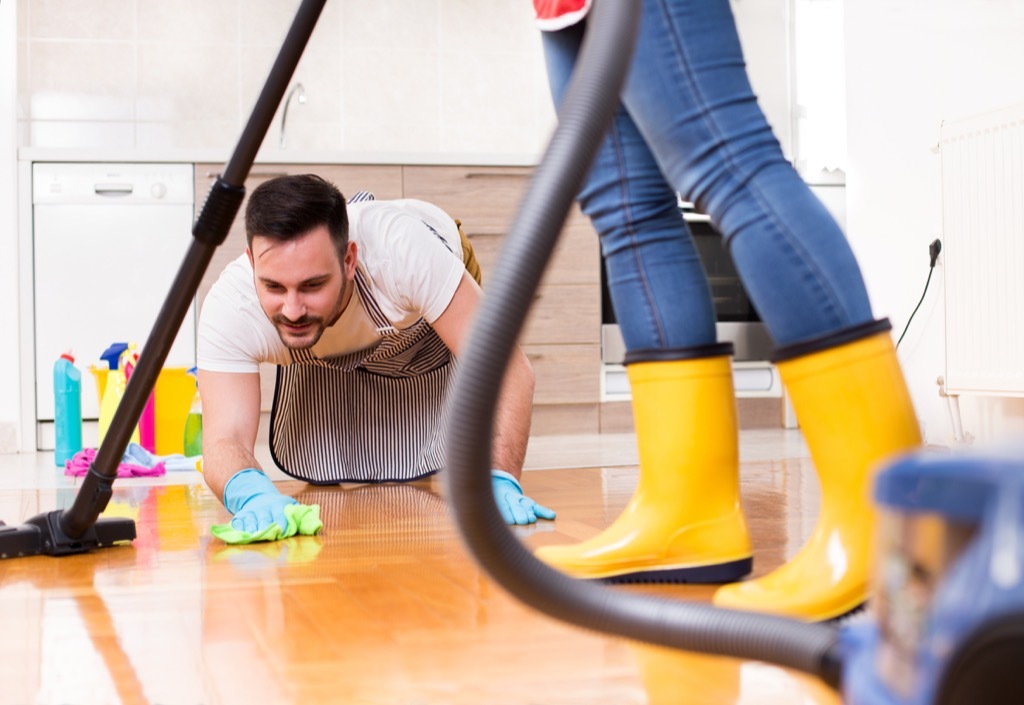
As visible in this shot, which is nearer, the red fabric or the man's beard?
the red fabric

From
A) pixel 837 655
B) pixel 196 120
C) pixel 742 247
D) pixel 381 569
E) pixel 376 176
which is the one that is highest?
pixel 196 120

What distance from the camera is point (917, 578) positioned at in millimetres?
214

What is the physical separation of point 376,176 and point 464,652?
312 centimetres

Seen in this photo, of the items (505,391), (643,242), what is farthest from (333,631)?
(505,391)

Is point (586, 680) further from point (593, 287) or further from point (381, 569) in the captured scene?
point (593, 287)

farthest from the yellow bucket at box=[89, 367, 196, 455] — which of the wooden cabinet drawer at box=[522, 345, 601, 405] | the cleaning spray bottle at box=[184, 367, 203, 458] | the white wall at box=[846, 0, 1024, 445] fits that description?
the white wall at box=[846, 0, 1024, 445]

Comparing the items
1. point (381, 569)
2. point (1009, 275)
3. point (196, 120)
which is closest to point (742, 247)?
point (381, 569)

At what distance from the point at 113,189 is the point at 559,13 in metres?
3.09

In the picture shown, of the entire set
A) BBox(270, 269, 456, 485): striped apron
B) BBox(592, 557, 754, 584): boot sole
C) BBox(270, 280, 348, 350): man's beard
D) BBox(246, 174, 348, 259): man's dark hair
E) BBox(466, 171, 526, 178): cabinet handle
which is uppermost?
BBox(466, 171, 526, 178): cabinet handle

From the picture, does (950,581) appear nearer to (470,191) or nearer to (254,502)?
(254,502)

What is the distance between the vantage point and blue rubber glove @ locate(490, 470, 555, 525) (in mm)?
1509

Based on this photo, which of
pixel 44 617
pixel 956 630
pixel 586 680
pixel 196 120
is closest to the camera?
pixel 956 630

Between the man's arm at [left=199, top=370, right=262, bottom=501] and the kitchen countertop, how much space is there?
2043 millimetres

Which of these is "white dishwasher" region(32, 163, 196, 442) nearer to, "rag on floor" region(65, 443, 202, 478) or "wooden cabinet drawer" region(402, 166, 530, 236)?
"wooden cabinet drawer" region(402, 166, 530, 236)
